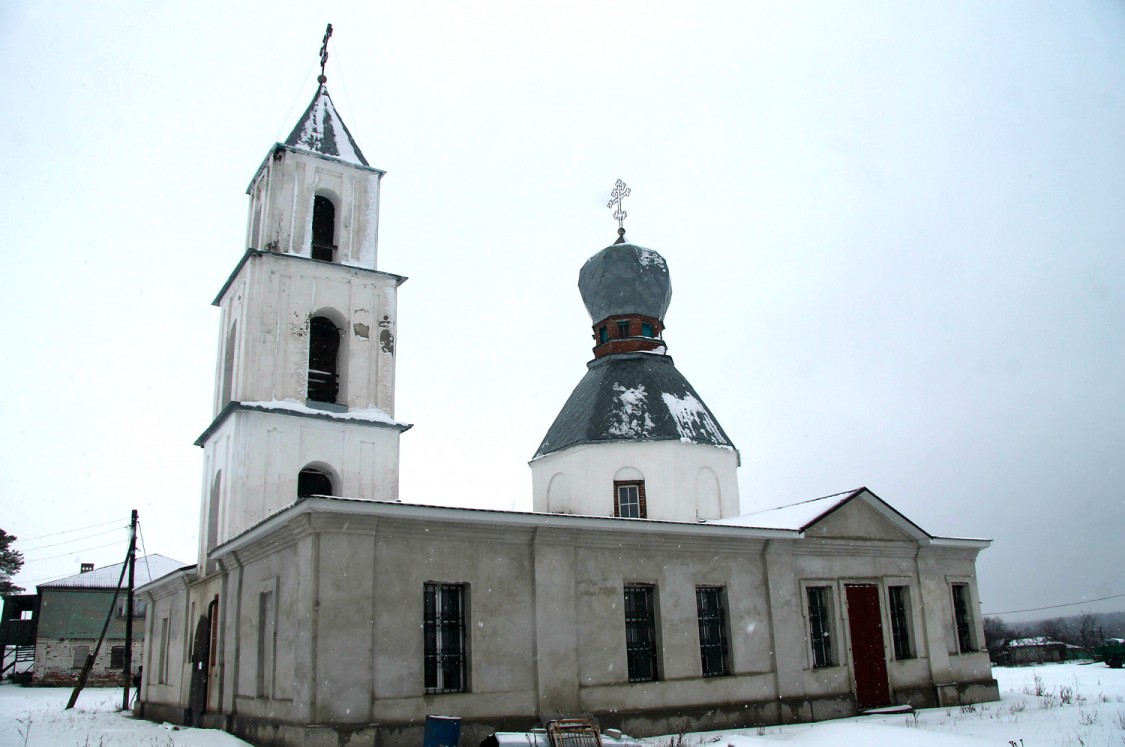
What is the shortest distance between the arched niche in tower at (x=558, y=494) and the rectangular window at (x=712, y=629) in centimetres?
608

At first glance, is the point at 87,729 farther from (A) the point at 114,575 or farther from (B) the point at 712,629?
(A) the point at 114,575

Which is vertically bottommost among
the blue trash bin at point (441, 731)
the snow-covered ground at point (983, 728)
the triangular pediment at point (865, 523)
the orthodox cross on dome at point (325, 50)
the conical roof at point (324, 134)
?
the snow-covered ground at point (983, 728)

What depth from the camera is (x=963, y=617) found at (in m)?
20.1

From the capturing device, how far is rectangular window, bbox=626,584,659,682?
14.9 meters

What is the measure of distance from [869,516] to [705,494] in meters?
4.09

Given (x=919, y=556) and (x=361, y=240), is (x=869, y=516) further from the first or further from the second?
(x=361, y=240)

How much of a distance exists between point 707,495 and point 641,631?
670cm

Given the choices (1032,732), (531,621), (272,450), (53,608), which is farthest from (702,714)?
(53,608)

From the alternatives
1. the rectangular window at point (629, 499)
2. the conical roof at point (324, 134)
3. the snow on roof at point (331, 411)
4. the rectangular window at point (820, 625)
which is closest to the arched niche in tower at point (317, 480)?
the snow on roof at point (331, 411)

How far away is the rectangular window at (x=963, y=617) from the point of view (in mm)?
19688

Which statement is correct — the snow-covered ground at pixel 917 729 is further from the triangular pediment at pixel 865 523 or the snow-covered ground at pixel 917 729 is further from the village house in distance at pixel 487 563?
the triangular pediment at pixel 865 523

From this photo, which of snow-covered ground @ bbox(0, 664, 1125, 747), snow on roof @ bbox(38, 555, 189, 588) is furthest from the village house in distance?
snow on roof @ bbox(38, 555, 189, 588)

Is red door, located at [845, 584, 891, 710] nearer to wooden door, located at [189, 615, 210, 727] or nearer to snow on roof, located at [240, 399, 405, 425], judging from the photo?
snow on roof, located at [240, 399, 405, 425]

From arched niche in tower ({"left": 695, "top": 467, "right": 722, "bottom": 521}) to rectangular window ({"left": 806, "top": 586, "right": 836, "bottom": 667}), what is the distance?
389cm
